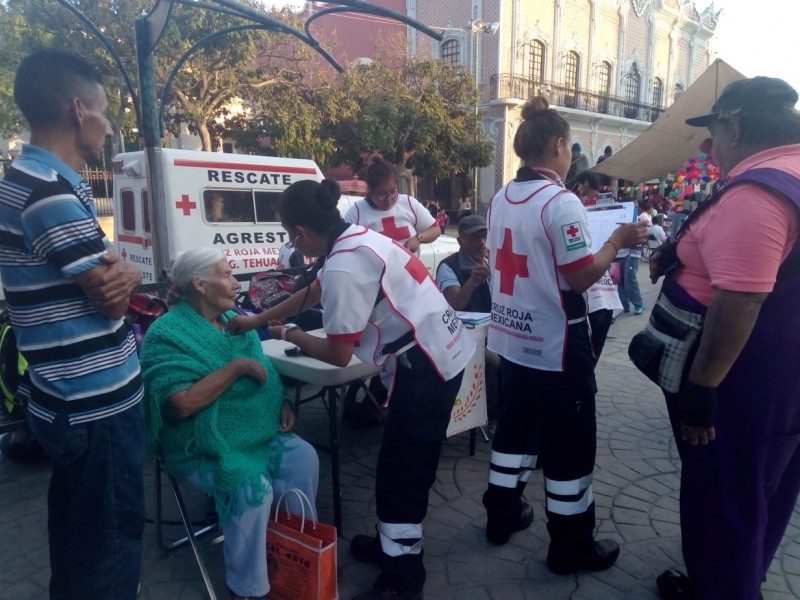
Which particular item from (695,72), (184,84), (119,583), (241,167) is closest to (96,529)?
(119,583)

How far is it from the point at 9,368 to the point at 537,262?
3.18 meters

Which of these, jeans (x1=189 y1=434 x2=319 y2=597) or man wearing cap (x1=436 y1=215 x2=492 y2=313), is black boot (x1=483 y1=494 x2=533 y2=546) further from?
man wearing cap (x1=436 y1=215 x2=492 y2=313)

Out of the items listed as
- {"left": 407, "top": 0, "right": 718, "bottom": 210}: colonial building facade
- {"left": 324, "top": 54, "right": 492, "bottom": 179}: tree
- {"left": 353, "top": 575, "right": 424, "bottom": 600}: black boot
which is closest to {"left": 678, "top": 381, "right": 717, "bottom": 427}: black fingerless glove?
{"left": 353, "top": 575, "right": 424, "bottom": 600}: black boot

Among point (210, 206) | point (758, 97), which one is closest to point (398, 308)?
point (758, 97)

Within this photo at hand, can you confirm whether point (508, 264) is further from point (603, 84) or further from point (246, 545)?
point (603, 84)

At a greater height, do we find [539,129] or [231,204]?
[539,129]

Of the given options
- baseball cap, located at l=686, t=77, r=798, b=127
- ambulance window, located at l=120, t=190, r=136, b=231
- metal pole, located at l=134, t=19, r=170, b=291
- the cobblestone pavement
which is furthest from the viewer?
ambulance window, located at l=120, t=190, r=136, b=231

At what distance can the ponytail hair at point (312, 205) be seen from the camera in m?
2.22

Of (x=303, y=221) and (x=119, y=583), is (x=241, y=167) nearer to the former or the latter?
(x=303, y=221)

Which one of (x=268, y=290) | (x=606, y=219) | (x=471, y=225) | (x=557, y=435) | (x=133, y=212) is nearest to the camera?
(x=557, y=435)

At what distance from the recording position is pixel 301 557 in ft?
7.43

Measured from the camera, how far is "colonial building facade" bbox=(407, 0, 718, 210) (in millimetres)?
24719

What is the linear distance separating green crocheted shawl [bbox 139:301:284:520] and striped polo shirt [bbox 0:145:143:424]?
48 centimetres

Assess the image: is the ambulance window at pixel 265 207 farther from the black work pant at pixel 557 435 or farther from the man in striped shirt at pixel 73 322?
the man in striped shirt at pixel 73 322
